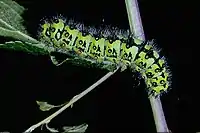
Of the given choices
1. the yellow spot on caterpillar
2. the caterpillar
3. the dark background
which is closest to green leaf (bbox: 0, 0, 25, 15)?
the caterpillar

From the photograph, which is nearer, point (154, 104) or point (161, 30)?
point (154, 104)

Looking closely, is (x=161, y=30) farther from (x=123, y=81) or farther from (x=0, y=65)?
(x=0, y=65)

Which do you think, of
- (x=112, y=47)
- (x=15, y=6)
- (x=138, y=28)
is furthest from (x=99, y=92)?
(x=138, y=28)

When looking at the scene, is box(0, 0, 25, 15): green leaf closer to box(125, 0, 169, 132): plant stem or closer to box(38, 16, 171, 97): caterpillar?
box(38, 16, 171, 97): caterpillar

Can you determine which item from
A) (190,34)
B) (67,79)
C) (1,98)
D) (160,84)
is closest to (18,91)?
(1,98)

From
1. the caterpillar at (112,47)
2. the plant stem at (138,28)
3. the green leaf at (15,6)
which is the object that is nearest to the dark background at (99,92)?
the caterpillar at (112,47)
